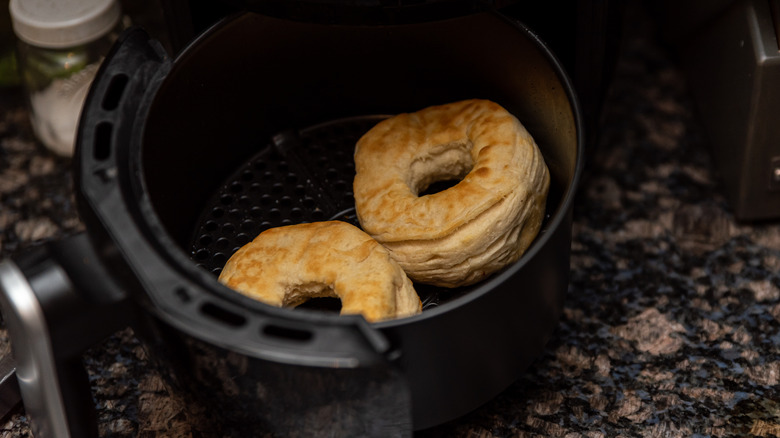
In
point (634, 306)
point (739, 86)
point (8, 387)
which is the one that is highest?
point (739, 86)

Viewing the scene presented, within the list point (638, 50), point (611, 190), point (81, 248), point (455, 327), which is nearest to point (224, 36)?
point (81, 248)

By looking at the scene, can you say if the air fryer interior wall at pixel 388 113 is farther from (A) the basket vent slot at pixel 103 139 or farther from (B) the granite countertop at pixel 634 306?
(B) the granite countertop at pixel 634 306

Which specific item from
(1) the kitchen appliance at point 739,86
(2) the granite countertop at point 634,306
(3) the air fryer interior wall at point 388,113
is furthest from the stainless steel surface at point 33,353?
(1) the kitchen appliance at point 739,86

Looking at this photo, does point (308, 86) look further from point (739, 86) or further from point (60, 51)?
point (739, 86)

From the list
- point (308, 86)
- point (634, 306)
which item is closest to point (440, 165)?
point (308, 86)

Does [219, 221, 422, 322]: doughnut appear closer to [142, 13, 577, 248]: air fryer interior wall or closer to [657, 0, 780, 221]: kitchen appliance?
[142, 13, 577, 248]: air fryer interior wall

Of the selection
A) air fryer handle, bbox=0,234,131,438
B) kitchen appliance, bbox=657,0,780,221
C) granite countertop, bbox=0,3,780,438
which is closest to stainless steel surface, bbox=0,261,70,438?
air fryer handle, bbox=0,234,131,438

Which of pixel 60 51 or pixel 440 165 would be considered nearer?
pixel 440 165
